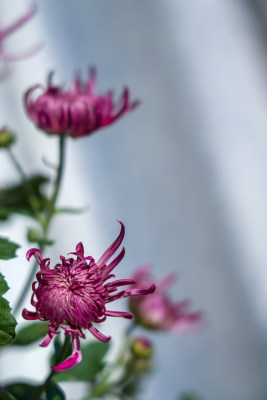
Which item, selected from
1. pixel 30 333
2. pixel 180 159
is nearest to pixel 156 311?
pixel 30 333

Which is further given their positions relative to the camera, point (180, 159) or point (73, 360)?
point (180, 159)

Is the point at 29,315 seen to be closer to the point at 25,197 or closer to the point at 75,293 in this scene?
the point at 75,293

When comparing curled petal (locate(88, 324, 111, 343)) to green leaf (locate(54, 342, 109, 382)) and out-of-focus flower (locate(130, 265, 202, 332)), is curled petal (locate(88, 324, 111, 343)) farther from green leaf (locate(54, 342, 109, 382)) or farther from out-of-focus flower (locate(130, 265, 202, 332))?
out-of-focus flower (locate(130, 265, 202, 332))

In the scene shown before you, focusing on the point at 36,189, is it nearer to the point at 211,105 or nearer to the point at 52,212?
the point at 52,212

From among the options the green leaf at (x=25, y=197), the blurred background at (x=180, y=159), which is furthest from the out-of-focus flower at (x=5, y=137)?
the blurred background at (x=180, y=159)

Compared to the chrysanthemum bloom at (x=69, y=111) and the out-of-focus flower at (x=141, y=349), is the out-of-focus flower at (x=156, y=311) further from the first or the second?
the chrysanthemum bloom at (x=69, y=111)

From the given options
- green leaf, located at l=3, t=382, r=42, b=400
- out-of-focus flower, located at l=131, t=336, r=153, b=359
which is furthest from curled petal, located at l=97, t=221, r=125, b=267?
out-of-focus flower, located at l=131, t=336, r=153, b=359
